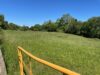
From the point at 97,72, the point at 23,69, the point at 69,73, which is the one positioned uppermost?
the point at 69,73

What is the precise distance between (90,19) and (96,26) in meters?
3.51

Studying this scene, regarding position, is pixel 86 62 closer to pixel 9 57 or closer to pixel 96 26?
pixel 9 57

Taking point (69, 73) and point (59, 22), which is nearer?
point (69, 73)

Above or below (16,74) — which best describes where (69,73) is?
above

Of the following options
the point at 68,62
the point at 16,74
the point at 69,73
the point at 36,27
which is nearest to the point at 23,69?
the point at 16,74

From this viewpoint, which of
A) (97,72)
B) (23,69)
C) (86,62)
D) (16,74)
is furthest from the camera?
(86,62)

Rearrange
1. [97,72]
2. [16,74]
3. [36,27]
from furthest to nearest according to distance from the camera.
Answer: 1. [36,27]
2. [97,72]
3. [16,74]

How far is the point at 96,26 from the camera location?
45.1 m

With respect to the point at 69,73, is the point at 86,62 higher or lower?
lower

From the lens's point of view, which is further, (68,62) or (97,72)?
(68,62)

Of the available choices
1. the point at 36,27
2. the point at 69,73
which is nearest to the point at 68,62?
the point at 69,73

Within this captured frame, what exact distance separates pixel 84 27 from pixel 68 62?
34.4m

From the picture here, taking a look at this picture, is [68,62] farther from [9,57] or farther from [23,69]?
[23,69]

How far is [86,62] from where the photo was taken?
43.4 feet
